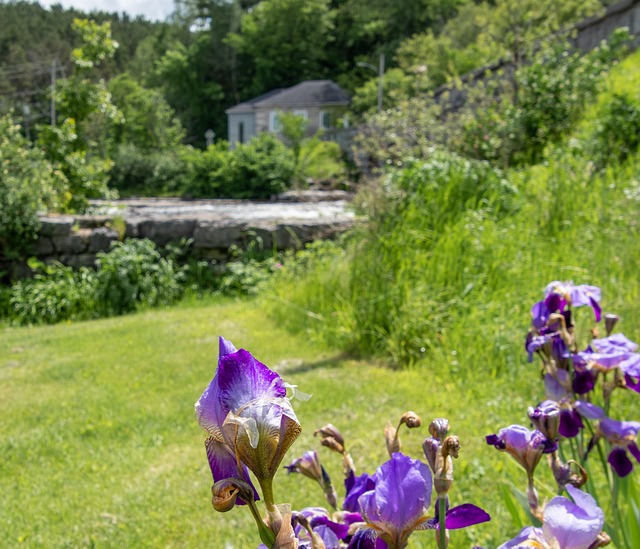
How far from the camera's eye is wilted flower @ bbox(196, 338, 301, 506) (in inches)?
16.8

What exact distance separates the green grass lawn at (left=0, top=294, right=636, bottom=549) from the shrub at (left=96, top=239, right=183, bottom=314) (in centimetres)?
136

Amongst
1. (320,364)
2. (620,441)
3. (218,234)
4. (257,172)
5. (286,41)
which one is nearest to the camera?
(620,441)

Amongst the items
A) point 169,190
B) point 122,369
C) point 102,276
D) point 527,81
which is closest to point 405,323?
point 122,369

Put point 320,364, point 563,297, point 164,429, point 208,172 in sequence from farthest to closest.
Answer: point 208,172, point 320,364, point 164,429, point 563,297

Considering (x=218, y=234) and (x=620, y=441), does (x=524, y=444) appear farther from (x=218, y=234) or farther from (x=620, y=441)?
(x=218, y=234)

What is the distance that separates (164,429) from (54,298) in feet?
12.8

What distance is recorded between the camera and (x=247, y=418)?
0.42 meters

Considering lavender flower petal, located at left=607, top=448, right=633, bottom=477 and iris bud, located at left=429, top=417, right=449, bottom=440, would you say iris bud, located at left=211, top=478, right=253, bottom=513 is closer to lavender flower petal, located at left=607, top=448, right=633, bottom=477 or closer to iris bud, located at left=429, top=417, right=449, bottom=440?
iris bud, located at left=429, top=417, right=449, bottom=440

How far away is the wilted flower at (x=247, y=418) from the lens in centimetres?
43

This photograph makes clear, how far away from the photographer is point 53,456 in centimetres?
316

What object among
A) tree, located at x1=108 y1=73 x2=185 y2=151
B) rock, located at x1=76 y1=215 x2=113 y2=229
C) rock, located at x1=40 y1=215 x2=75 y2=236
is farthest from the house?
rock, located at x1=40 y1=215 x2=75 y2=236

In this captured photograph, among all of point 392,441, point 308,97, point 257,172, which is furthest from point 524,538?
point 308,97

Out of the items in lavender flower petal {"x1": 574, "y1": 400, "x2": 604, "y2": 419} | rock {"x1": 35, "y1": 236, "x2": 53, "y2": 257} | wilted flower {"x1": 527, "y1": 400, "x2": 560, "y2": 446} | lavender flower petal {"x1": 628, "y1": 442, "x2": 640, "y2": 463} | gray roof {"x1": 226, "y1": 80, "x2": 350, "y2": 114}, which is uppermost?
gray roof {"x1": 226, "y1": 80, "x2": 350, "y2": 114}

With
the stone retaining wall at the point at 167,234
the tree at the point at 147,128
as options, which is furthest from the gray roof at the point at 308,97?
the stone retaining wall at the point at 167,234
